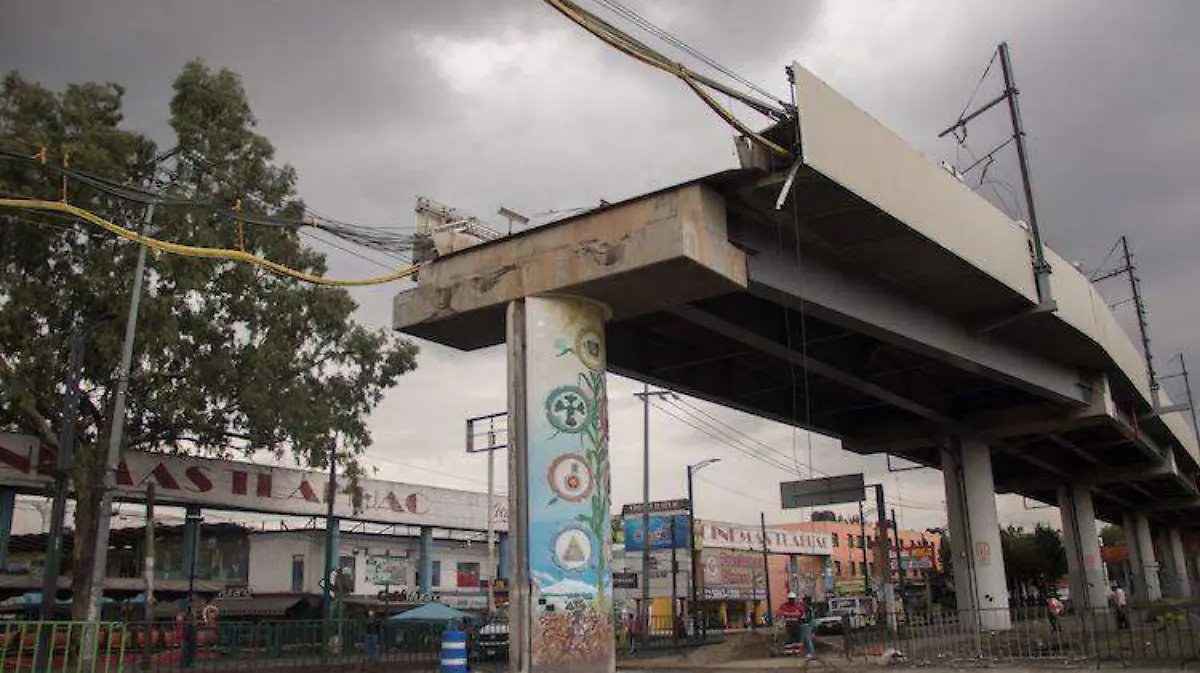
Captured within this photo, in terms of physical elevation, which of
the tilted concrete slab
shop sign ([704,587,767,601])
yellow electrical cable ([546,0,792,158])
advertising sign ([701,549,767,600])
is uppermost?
yellow electrical cable ([546,0,792,158])

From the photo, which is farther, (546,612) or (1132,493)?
(1132,493)

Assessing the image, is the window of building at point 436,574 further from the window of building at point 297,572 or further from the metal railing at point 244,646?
the metal railing at point 244,646

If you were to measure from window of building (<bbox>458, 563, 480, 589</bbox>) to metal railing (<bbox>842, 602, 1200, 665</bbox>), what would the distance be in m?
32.1

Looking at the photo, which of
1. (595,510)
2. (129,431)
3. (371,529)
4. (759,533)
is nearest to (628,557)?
(759,533)

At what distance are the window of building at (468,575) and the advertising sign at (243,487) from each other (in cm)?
813

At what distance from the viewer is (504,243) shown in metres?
17.0

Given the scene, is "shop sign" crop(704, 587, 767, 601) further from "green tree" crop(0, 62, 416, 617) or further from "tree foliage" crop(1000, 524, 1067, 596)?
"green tree" crop(0, 62, 416, 617)

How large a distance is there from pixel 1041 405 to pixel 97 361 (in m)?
27.8

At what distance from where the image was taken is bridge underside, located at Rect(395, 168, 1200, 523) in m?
15.6

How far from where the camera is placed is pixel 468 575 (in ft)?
182

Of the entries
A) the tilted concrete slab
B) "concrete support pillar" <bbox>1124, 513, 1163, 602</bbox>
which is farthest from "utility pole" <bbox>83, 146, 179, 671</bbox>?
"concrete support pillar" <bbox>1124, 513, 1163, 602</bbox>

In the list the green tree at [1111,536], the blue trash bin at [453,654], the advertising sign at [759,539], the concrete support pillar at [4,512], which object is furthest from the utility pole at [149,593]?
the green tree at [1111,536]

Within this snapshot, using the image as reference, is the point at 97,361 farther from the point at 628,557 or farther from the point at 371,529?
the point at 628,557

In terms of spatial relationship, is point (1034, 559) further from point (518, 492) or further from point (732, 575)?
point (518, 492)
